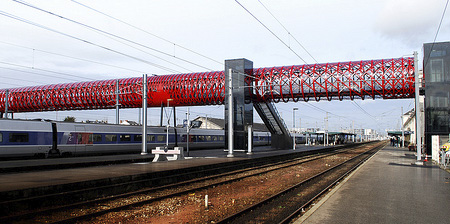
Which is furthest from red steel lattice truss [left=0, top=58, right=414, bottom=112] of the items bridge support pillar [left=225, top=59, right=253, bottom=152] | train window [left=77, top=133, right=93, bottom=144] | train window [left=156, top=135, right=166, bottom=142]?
train window [left=77, top=133, right=93, bottom=144]

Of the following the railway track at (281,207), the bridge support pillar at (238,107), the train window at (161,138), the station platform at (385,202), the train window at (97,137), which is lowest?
the railway track at (281,207)

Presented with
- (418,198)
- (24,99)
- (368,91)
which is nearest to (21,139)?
(418,198)

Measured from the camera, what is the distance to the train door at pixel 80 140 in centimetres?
2819

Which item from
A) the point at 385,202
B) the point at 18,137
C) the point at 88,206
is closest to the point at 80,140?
the point at 18,137

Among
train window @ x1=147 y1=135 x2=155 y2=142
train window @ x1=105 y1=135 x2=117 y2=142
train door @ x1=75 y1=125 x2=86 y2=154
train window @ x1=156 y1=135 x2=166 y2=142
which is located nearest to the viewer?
train door @ x1=75 y1=125 x2=86 y2=154

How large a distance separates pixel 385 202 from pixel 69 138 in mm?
23942

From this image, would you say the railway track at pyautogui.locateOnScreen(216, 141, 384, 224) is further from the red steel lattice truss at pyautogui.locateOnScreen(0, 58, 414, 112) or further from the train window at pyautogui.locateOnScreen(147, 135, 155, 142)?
the train window at pyautogui.locateOnScreen(147, 135, 155, 142)

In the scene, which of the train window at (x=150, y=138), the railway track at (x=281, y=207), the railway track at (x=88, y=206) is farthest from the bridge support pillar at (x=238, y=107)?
the railway track at (x=281, y=207)

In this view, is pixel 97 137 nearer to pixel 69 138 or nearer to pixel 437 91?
pixel 69 138

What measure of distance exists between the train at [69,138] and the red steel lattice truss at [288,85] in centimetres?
486

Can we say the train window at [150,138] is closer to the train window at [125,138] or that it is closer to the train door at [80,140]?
the train window at [125,138]

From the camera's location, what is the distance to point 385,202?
11.0 meters

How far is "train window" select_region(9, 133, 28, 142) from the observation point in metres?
23.3

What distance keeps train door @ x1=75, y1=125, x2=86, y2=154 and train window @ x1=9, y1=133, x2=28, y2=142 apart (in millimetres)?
4308
